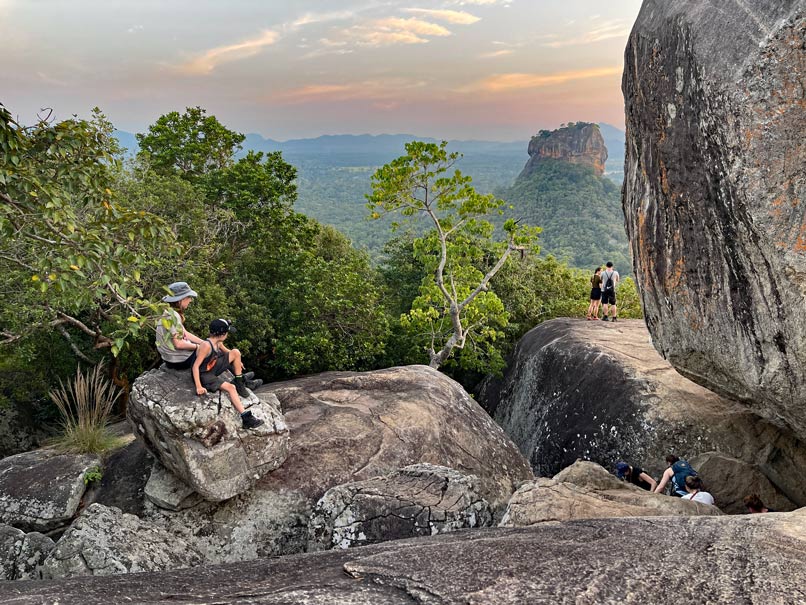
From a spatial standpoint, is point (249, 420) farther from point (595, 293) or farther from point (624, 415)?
point (595, 293)

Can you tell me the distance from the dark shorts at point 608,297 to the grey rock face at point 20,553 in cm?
1503

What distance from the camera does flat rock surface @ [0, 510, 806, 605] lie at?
13.3 feet

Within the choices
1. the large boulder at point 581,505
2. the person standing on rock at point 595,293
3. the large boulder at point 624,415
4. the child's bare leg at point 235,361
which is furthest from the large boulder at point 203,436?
the person standing on rock at point 595,293

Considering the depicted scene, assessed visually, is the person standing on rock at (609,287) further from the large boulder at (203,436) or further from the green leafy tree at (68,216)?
the green leafy tree at (68,216)

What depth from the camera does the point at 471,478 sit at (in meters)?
8.58

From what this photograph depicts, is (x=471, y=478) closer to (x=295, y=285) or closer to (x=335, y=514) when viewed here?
(x=335, y=514)

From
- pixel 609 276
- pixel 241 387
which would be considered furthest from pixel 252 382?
pixel 609 276

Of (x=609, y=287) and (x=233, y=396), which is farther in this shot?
(x=609, y=287)

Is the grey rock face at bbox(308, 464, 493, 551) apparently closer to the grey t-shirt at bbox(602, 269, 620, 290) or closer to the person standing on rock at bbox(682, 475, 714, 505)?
the person standing on rock at bbox(682, 475, 714, 505)

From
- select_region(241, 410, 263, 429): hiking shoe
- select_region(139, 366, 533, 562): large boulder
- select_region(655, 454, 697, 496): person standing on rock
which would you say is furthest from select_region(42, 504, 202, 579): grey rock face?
select_region(655, 454, 697, 496): person standing on rock

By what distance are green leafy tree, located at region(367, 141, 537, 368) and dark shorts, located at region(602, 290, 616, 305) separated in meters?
2.67

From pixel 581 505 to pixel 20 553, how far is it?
24.0ft

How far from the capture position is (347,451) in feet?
33.2

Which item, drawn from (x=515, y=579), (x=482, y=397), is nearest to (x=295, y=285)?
(x=482, y=397)
